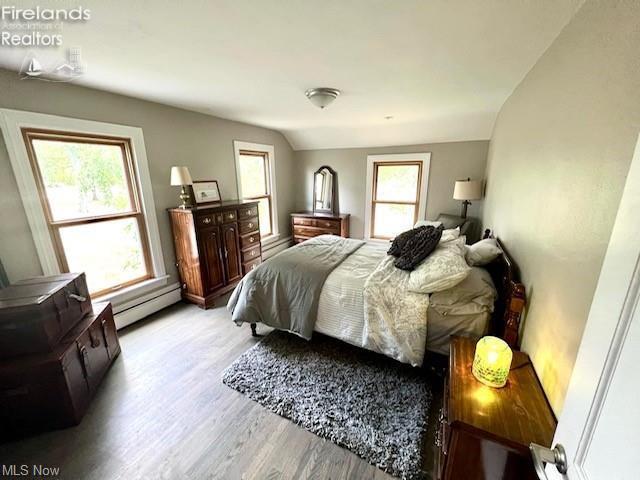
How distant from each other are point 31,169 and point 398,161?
4.37 metres

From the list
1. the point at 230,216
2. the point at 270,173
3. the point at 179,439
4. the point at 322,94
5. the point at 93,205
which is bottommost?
the point at 179,439

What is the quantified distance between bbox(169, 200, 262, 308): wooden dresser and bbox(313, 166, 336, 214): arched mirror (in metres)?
1.77

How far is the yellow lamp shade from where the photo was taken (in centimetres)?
117

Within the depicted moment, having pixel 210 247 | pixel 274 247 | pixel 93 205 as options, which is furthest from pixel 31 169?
pixel 274 247

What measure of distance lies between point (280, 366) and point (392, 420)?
93 centimetres

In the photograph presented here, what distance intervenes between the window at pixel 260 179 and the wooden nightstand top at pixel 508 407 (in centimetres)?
341

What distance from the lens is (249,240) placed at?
3.69 metres

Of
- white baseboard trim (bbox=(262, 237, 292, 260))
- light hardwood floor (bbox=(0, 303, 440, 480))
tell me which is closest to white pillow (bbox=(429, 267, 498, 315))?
light hardwood floor (bbox=(0, 303, 440, 480))

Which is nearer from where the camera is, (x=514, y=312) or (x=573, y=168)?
(x=573, y=168)

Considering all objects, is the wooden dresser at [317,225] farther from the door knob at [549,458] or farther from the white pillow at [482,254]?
the door knob at [549,458]

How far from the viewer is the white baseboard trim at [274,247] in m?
4.59

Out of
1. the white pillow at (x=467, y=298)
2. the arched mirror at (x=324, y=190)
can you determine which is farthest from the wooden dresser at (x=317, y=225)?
the white pillow at (x=467, y=298)

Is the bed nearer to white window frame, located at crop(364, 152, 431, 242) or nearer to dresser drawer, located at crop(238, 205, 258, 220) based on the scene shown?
dresser drawer, located at crop(238, 205, 258, 220)

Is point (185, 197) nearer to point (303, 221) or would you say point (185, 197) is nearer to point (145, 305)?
point (145, 305)
